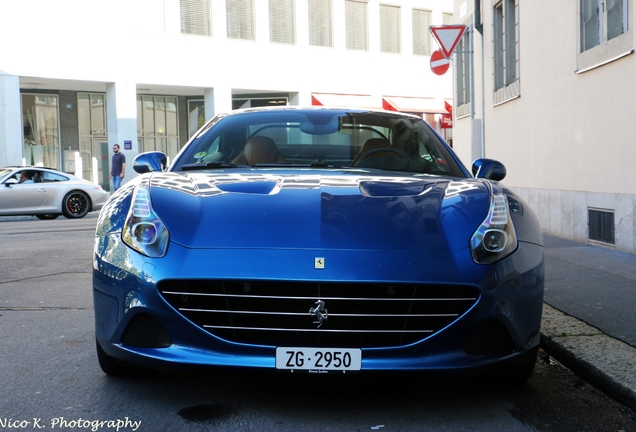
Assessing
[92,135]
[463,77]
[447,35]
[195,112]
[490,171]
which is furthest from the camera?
[195,112]

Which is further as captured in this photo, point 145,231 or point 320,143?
point 320,143

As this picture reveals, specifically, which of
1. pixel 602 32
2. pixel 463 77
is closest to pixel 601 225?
pixel 602 32

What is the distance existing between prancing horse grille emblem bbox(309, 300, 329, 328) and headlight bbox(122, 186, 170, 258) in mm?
670

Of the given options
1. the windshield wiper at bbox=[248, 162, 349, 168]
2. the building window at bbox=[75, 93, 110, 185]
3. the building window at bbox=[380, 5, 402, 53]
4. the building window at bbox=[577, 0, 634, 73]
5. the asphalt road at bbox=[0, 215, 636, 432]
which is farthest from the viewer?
the building window at bbox=[380, 5, 402, 53]

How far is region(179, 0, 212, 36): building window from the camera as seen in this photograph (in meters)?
32.3

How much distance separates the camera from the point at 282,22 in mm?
34844

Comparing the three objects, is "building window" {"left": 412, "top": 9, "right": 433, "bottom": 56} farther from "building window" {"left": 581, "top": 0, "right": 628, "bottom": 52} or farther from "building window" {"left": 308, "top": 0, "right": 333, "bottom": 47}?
"building window" {"left": 581, "top": 0, "right": 628, "bottom": 52}

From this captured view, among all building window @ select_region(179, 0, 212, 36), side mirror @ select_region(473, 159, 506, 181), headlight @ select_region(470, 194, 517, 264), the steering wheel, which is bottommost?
headlight @ select_region(470, 194, 517, 264)

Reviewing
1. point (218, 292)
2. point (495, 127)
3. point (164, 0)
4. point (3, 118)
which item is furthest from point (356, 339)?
point (164, 0)

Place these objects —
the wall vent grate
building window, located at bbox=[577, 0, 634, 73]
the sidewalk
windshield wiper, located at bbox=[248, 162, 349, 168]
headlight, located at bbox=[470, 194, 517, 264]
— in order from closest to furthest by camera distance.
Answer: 1. headlight, located at bbox=[470, 194, 517, 264]
2. the sidewalk
3. windshield wiper, located at bbox=[248, 162, 349, 168]
4. building window, located at bbox=[577, 0, 634, 73]
5. the wall vent grate

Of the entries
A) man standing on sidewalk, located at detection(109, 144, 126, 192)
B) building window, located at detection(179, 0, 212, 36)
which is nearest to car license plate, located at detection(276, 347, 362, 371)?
man standing on sidewalk, located at detection(109, 144, 126, 192)

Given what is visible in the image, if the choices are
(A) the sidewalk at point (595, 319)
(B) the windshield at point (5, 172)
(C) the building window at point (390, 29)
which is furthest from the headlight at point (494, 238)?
(C) the building window at point (390, 29)

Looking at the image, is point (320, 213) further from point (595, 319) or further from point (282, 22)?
point (282, 22)

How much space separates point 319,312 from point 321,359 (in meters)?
0.18
